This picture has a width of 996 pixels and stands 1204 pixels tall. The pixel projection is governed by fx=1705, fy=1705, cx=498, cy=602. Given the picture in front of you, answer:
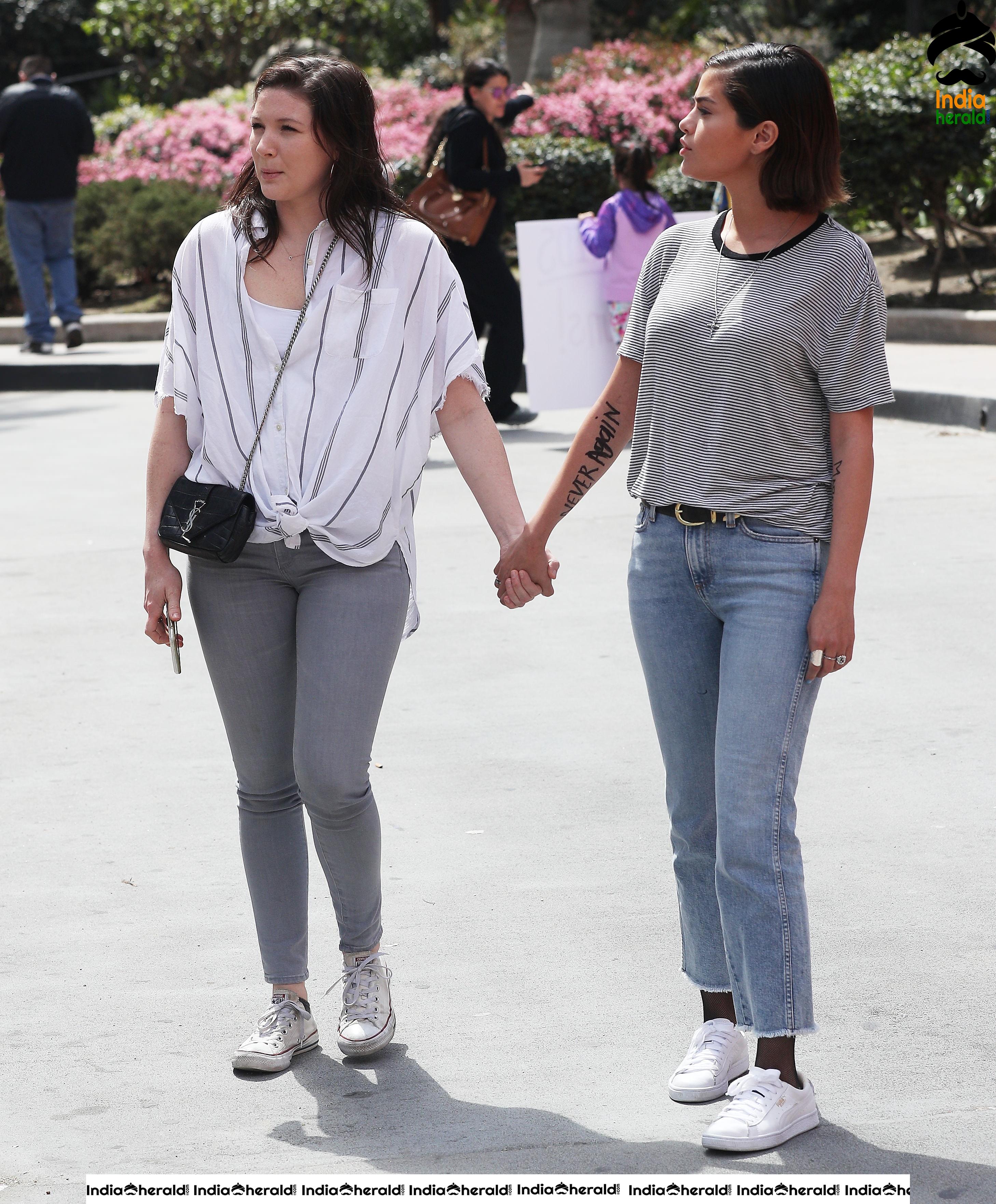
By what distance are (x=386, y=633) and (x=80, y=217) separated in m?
16.5

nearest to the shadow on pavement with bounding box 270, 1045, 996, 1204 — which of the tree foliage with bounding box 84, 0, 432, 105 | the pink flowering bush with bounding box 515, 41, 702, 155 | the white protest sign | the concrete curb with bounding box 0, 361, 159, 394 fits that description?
the white protest sign

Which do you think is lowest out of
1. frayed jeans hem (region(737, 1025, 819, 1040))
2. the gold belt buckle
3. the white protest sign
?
frayed jeans hem (region(737, 1025, 819, 1040))

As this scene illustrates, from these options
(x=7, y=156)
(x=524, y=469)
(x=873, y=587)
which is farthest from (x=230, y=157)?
(x=873, y=587)

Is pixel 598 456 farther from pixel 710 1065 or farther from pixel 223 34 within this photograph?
pixel 223 34

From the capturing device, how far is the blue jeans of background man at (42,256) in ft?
49.8

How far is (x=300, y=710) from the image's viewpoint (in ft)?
10.4

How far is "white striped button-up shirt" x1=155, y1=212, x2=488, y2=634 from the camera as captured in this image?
124 inches

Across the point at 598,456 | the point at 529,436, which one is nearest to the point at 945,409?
the point at 529,436

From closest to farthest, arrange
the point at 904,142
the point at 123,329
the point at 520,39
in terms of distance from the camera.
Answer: the point at 904,142 → the point at 123,329 → the point at 520,39

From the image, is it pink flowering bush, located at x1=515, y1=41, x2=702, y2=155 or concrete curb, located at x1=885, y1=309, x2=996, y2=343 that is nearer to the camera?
concrete curb, located at x1=885, y1=309, x2=996, y2=343

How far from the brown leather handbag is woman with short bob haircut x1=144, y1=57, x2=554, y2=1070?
7.02m

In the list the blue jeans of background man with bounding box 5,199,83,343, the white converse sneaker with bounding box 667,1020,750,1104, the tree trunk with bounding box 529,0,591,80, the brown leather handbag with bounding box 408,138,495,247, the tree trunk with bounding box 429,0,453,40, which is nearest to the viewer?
the white converse sneaker with bounding box 667,1020,750,1104

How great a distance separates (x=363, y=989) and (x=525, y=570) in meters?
0.89

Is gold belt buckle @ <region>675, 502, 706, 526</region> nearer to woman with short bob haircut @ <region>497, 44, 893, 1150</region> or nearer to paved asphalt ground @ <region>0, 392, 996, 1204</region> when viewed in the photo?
woman with short bob haircut @ <region>497, 44, 893, 1150</region>
